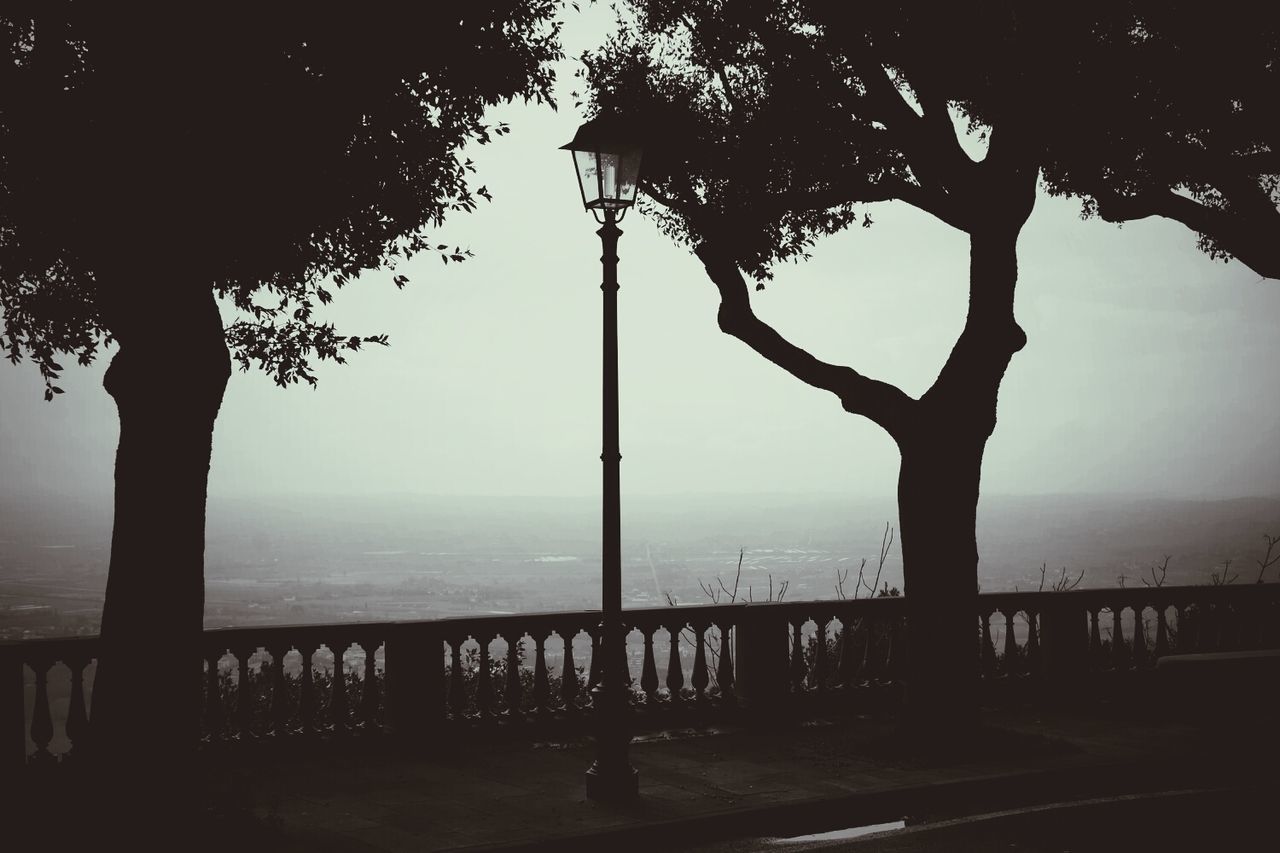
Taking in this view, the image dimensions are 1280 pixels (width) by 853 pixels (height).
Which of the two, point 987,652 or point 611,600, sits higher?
point 611,600

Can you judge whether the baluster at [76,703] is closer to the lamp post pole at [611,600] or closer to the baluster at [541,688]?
the baluster at [541,688]

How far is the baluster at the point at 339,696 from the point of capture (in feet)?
33.6

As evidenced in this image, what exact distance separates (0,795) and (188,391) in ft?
9.31

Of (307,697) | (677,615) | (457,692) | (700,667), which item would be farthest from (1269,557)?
(307,697)

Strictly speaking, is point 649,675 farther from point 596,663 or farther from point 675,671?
point 596,663

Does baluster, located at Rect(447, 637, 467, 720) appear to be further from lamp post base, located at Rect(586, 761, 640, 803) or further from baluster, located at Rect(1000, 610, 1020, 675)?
baluster, located at Rect(1000, 610, 1020, 675)

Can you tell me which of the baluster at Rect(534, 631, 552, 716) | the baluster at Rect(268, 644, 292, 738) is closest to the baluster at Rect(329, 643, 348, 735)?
the baluster at Rect(268, 644, 292, 738)

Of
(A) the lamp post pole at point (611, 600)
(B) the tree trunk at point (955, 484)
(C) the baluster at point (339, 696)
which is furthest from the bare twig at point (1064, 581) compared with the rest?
(C) the baluster at point (339, 696)

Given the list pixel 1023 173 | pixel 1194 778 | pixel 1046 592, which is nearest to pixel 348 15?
pixel 1023 173

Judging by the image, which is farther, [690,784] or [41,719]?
[41,719]

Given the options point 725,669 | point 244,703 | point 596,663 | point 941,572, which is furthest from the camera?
point 725,669

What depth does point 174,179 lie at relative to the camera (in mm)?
7449

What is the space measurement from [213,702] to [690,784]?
404 cm

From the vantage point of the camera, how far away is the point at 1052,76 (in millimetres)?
10516
